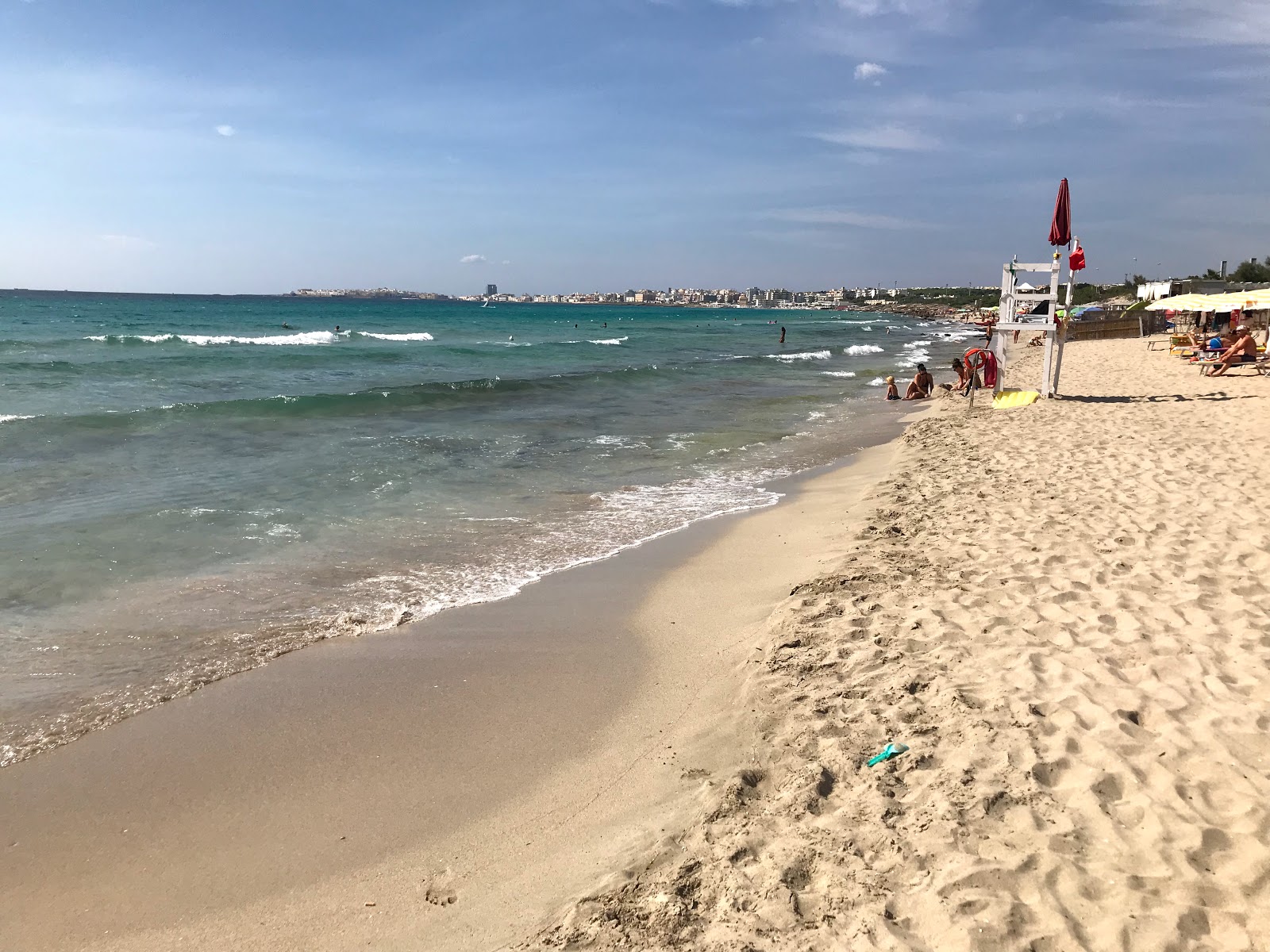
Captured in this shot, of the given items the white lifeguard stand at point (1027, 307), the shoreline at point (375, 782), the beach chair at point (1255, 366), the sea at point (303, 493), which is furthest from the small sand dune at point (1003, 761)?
the beach chair at point (1255, 366)

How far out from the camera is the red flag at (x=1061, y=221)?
13906 millimetres

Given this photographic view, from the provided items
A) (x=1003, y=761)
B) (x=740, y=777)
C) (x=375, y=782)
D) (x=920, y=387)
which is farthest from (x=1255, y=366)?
(x=375, y=782)

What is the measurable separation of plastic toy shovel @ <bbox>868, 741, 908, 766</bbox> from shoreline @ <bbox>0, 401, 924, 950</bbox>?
72 cm

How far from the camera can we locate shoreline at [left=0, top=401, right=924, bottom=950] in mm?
3191

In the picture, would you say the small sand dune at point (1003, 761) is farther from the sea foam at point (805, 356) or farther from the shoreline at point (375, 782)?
the sea foam at point (805, 356)

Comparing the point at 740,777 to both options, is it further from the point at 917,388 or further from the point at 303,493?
the point at 917,388

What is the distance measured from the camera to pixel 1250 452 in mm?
9180

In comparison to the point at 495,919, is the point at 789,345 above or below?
above

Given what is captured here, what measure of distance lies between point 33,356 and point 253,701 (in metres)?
32.6

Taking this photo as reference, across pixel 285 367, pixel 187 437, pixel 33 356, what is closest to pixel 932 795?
pixel 187 437

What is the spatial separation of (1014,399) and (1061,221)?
3.41m

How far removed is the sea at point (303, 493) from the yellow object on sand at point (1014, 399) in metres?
2.66

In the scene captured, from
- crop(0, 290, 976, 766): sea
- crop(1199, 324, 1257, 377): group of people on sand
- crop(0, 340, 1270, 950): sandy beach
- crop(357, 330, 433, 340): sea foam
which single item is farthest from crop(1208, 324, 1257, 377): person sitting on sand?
crop(357, 330, 433, 340): sea foam

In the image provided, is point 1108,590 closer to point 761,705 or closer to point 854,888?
point 761,705
